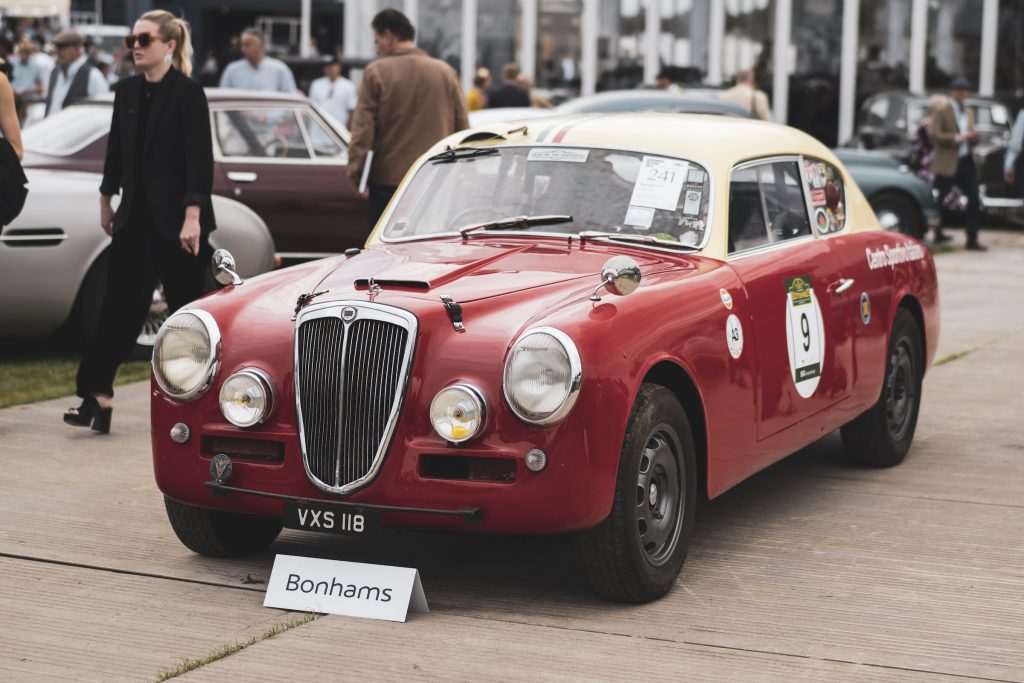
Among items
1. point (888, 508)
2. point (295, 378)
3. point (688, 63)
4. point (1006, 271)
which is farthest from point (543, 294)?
point (688, 63)

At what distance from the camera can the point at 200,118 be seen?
285 inches

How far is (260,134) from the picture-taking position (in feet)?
36.7

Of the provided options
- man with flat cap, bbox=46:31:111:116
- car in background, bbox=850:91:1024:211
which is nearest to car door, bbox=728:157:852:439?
man with flat cap, bbox=46:31:111:116

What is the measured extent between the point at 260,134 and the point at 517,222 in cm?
566

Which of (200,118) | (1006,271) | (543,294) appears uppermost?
(200,118)

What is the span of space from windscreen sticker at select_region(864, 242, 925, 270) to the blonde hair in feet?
10.5

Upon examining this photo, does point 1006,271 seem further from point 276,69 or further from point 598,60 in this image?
point 598,60

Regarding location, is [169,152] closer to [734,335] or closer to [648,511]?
[734,335]

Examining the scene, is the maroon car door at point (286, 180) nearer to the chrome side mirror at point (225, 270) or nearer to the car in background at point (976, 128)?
the chrome side mirror at point (225, 270)

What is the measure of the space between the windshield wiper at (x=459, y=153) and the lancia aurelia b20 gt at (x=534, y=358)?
0.04ft

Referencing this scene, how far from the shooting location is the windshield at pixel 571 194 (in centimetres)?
584

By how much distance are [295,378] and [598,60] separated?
77.1ft

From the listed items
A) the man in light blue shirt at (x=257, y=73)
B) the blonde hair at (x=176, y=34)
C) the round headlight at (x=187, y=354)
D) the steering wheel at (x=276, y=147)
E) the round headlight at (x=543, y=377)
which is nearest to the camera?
the round headlight at (x=543, y=377)

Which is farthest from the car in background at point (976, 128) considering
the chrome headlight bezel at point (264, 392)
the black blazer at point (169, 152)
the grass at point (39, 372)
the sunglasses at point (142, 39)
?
the chrome headlight bezel at point (264, 392)
